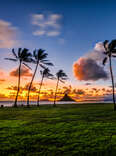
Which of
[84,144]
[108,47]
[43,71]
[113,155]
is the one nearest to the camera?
[113,155]

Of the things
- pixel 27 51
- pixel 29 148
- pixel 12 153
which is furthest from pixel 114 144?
pixel 27 51

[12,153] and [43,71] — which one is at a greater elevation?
[43,71]

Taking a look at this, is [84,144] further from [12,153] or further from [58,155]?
[12,153]

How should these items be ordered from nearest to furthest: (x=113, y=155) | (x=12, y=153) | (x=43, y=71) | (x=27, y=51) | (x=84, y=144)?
(x=113, y=155)
(x=12, y=153)
(x=84, y=144)
(x=27, y=51)
(x=43, y=71)

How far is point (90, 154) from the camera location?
4539 mm

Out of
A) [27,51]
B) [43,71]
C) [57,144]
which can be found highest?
[27,51]

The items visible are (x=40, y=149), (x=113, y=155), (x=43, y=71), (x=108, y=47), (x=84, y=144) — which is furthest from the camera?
(x=43, y=71)

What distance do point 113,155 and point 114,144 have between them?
1.06 m

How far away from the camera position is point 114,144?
17.5 ft

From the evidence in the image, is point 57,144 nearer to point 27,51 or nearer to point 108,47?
point 108,47

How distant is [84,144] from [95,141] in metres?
0.66

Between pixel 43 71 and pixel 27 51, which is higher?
pixel 27 51

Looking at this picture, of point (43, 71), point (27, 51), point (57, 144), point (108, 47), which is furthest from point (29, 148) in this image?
A: point (43, 71)

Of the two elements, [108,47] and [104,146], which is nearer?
[104,146]
